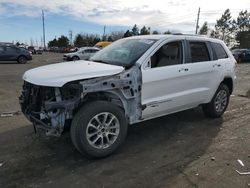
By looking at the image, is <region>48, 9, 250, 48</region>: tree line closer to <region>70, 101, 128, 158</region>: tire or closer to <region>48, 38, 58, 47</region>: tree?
<region>48, 38, 58, 47</region>: tree

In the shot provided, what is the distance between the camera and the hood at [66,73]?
4.12 m

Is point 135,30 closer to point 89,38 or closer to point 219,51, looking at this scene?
point 89,38

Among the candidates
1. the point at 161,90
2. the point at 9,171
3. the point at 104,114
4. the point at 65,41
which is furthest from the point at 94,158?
the point at 65,41

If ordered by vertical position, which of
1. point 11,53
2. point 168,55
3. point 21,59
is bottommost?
point 21,59

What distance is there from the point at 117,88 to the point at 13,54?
2172 cm

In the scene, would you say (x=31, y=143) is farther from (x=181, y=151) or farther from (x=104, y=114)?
(x=181, y=151)

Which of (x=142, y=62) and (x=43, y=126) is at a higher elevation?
(x=142, y=62)

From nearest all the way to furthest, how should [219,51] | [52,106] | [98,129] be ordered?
1. [52,106]
2. [98,129]
3. [219,51]

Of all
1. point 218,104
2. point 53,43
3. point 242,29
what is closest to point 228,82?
point 218,104

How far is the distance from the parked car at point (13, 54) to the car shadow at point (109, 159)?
1979 cm

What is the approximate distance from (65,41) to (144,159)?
268ft

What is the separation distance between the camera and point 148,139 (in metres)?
5.34

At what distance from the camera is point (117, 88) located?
455cm

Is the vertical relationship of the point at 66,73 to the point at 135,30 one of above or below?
below
